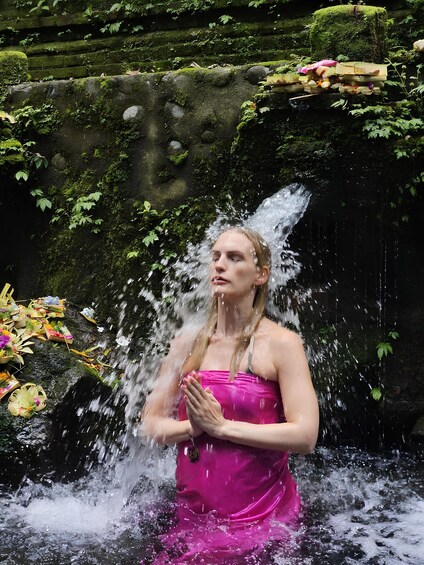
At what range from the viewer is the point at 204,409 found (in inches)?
110

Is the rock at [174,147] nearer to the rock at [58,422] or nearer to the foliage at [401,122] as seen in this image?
the foliage at [401,122]

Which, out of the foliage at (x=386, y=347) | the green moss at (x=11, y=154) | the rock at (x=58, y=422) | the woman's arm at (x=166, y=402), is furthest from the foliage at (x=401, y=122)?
the green moss at (x=11, y=154)

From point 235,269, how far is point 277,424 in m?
0.71

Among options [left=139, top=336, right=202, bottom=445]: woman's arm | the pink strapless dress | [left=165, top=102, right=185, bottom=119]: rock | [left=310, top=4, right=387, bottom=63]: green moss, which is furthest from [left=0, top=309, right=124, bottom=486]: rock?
[left=310, top=4, right=387, bottom=63]: green moss

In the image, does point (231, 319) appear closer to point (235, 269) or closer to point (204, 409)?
point (235, 269)

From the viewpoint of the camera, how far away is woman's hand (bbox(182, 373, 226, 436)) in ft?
9.13

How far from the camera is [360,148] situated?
458 cm

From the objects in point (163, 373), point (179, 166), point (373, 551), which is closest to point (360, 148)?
point (179, 166)

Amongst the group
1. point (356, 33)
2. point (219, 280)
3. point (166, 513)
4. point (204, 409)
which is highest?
point (356, 33)

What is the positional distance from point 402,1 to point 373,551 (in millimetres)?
5019

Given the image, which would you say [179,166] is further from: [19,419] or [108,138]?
[19,419]

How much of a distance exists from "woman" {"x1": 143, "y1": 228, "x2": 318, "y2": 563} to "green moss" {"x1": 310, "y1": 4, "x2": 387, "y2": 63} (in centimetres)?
222

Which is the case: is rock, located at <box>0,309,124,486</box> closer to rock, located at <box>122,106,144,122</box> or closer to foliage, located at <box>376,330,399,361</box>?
foliage, located at <box>376,330,399,361</box>

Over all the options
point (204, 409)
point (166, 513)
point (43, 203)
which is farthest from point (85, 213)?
point (204, 409)
